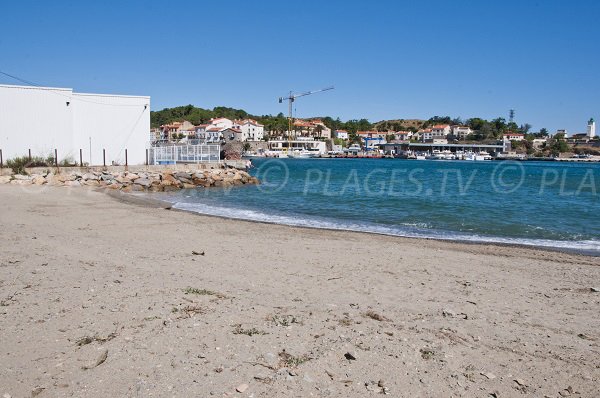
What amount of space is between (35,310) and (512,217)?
741 inches

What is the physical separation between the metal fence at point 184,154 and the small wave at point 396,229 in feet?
61.0

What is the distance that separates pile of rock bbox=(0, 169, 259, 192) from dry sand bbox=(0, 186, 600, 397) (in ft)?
51.8

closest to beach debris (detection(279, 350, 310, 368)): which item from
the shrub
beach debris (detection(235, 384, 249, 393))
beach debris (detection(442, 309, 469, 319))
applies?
beach debris (detection(235, 384, 249, 393))

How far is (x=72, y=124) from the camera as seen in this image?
31203mm

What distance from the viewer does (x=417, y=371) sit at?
457 centimetres

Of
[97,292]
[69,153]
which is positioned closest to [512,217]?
[97,292]

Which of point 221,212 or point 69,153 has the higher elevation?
point 69,153

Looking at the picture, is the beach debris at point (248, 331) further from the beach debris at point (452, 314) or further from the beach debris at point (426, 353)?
the beach debris at point (452, 314)

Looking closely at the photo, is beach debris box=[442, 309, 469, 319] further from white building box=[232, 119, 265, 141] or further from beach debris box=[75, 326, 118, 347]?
white building box=[232, 119, 265, 141]

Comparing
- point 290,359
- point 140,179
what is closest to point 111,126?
point 140,179

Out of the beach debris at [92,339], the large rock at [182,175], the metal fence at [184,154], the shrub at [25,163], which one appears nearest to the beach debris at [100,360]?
the beach debris at [92,339]

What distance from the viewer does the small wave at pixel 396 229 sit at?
A: 1362 centimetres

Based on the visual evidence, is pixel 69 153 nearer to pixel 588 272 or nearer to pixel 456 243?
pixel 456 243

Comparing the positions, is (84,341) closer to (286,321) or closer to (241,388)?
(241,388)
